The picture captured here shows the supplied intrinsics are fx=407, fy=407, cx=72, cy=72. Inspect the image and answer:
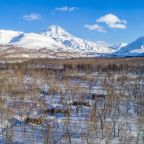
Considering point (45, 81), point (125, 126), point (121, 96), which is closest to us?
point (125, 126)

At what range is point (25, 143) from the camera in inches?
333

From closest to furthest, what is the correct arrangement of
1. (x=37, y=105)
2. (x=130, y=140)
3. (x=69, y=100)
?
(x=130, y=140) < (x=37, y=105) < (x=69, y=100)

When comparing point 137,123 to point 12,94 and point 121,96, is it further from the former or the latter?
point 12,94

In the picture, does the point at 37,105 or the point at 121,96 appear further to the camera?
the point at 121,96

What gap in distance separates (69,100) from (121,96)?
7.10 feet

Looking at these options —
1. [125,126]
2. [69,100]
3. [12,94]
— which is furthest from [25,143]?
[12,94]

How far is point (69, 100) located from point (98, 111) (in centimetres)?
211

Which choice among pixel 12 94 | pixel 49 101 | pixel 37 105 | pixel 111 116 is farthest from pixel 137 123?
pixel 12 94

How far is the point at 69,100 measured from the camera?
A: 43.9 feet

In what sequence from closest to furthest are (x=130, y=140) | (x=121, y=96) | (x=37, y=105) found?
(x=130, y=140), (x=37, y=105), (x=121, y=96)

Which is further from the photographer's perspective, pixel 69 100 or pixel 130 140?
pixel 69 100

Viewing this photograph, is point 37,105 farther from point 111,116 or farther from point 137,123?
point 137,123

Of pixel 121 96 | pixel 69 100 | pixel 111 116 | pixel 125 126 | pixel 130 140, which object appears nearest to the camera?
pixel 130 140

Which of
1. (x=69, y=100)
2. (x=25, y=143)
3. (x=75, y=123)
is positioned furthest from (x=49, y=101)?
(x=25, y=143)
